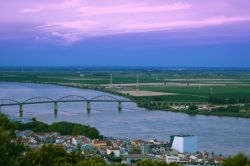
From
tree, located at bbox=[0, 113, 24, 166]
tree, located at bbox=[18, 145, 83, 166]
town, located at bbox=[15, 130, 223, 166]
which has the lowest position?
town, located at bbox=[15, 130, 223, 166]

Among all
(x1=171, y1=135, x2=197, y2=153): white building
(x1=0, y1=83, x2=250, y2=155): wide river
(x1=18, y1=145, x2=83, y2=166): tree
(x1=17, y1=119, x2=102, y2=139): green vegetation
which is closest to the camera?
(x1=18, y1=145, x2=83, y2=166): tree

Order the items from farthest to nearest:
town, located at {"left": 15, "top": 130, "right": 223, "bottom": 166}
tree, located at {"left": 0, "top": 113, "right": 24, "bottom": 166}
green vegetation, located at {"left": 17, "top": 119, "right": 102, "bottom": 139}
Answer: green vegetation, located at {"left": 17, "top": 119, "right": 102, "bottom": 139}, town, located at {"left": 15, "top": 130, "right": 223, "bottom": 166}, tree, located at {"left": 0, "top": 113, "right": 24, "bottom": 166}

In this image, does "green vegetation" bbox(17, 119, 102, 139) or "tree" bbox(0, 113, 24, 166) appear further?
"green vegetation" bbox(17, 119, 102, 139)

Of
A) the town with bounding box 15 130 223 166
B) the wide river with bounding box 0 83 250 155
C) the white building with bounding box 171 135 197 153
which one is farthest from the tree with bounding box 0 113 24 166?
the wide river with bounding box 0 83 250 155

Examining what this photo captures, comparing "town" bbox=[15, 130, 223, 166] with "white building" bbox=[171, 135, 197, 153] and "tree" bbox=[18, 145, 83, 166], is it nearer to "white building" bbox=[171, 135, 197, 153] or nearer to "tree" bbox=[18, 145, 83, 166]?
"white building" bbox=[171, 135, 197, 153]

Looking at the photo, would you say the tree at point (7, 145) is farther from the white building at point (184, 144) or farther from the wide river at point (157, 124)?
the wide river at point (157, 124)

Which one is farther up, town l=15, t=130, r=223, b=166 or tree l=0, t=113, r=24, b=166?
tree l=0, t=113, r=24, b=166
